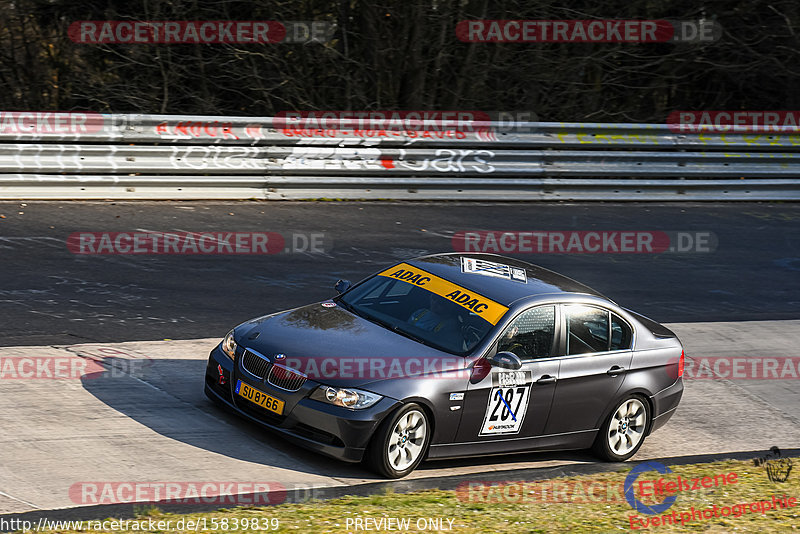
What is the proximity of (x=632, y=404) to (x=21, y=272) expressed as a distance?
688 cm

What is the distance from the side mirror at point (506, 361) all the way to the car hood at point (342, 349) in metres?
0.25

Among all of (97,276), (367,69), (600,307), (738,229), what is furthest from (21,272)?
(738,229)

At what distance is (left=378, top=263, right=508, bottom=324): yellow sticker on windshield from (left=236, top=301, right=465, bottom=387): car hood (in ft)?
1.71

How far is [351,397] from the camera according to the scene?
7.06m

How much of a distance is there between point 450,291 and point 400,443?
1439mm

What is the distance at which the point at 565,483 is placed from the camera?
736 cm
